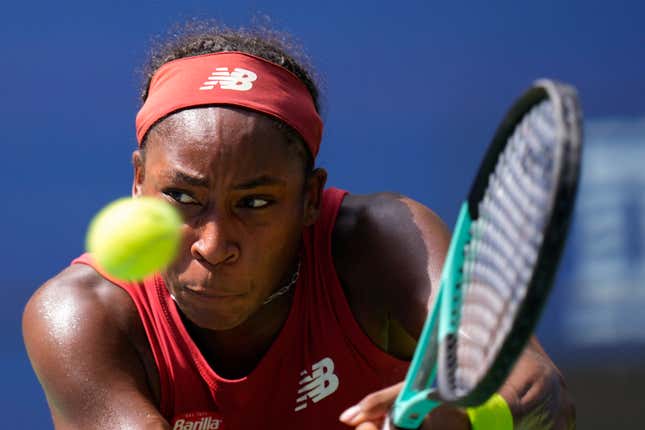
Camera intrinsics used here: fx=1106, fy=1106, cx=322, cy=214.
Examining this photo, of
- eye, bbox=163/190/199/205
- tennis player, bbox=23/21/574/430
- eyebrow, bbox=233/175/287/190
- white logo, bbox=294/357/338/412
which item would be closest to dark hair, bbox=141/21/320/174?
tennis player, bbox=23/21/574/430

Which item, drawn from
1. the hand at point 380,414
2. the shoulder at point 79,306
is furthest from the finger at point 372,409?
the shoulder at point 79,306

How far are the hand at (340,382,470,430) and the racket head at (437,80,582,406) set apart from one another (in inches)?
6.7

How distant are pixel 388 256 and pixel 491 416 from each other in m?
0.50

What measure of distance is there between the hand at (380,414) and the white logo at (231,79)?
2.02 ft

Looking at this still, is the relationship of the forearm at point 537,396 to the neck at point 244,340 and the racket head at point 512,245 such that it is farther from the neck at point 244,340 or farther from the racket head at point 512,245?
the neck at point 244,340

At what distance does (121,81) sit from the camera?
309cm

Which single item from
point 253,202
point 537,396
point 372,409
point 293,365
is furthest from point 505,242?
point 293,365

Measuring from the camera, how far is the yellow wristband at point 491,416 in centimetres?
160

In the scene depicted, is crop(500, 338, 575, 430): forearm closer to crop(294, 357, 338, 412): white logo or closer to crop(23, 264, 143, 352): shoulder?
crop(294, 357, 338, 412): white logo

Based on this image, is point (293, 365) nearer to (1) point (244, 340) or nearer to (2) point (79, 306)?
(1) point (244, 340)

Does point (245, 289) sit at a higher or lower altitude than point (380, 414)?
higher

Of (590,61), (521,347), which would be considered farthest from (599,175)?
(521,347)

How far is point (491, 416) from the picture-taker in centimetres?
160

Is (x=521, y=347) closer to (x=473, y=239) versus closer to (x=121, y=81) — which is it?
(x=473, y=239)
